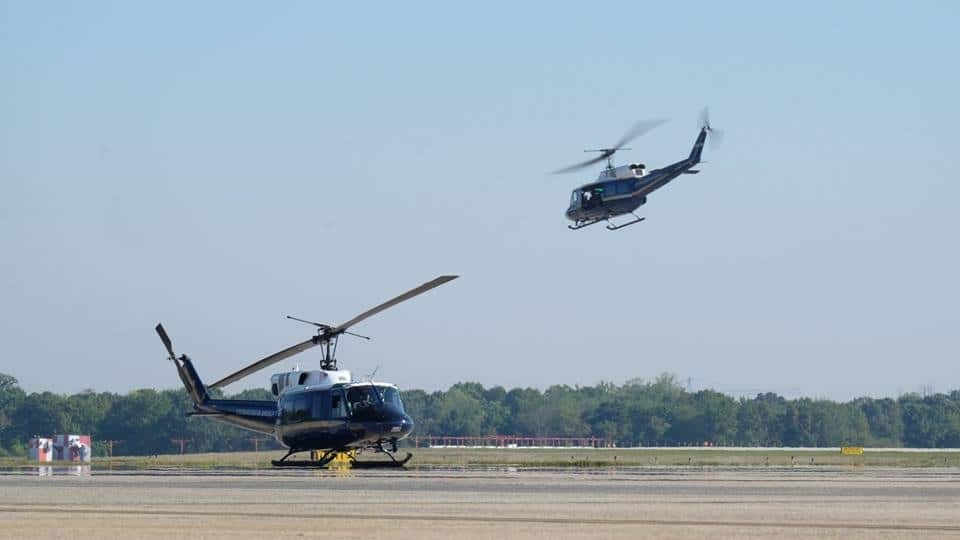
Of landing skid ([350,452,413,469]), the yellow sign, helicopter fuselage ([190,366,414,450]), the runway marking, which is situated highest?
helicopter fuselage ([190,366,414,450])

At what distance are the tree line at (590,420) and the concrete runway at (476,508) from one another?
4393 inches

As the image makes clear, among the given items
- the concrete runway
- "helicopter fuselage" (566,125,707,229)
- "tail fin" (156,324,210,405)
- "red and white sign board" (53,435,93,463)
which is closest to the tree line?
"red and white sign board" (53,435,93,463)

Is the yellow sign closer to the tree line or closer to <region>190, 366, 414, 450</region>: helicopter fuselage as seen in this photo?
<region>190, 366, 414, 450</region>: helicopter fuselage

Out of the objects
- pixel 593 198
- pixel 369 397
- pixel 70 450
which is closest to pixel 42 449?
pixel 70 450

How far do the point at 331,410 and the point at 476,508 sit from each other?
25638mm

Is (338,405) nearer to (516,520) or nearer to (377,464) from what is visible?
(377,464)

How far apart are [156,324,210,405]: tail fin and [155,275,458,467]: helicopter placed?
12.8 ft

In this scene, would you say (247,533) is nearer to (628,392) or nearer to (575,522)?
(575,522)

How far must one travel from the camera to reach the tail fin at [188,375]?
2516 inches

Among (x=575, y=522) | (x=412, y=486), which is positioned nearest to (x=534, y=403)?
(x=412, y=486)

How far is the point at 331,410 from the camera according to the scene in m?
54.8

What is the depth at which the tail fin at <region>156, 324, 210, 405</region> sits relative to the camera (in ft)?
210

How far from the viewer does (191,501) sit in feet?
105

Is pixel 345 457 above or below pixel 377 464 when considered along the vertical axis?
above
